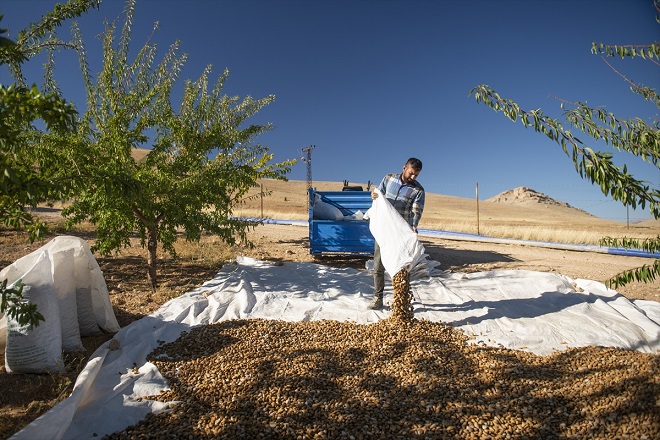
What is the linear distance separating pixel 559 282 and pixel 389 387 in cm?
427

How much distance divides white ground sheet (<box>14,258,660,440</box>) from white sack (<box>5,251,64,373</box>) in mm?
353

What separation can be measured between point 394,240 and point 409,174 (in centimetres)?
94

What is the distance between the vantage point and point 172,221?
18.2 feet

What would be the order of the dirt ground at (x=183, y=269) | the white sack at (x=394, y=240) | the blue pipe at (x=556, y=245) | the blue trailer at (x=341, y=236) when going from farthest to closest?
the blue pipe at (x=556, y=245) → the blue trailer at (x=341, y=236) → the white sack at (x=394, y=240) → the dirt ground at (x=183, y=269)

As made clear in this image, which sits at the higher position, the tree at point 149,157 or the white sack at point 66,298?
the tree at point 149,157

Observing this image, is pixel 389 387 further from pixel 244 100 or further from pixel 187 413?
pixel 244 100

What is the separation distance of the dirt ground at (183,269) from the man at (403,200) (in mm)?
2957

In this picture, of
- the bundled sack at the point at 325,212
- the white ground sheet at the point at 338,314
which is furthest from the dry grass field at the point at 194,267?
the bundled sack at the point at 325,212

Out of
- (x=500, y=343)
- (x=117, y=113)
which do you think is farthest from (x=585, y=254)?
(x=117, y=113)

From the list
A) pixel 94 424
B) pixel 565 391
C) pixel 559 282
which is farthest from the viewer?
pixel 559 282

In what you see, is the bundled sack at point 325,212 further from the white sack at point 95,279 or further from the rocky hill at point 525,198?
the rocky hill at point 525,198

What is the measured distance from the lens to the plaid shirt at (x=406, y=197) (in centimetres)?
484

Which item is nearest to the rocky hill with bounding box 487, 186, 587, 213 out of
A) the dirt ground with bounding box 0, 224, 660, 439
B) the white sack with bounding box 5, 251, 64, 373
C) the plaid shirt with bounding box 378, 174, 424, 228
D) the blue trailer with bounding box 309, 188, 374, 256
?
the dirt ground with bounding box 0, 224, 660, 439

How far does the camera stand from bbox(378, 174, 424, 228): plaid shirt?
484cm
